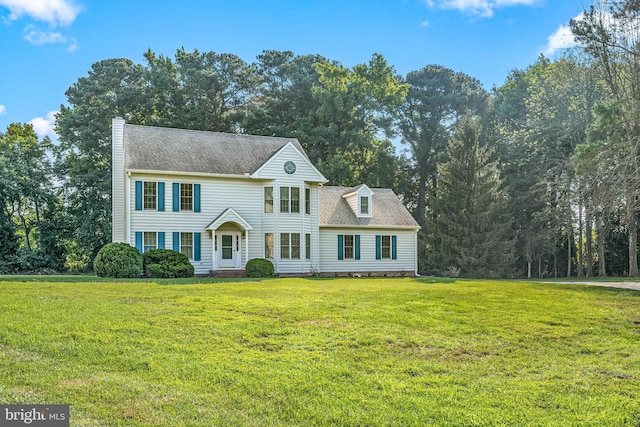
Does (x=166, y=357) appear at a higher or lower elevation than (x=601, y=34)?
lower

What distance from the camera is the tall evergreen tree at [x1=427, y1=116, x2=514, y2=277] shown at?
35250 mm

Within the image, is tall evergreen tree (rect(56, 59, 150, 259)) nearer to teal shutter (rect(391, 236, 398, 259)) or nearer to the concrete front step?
the concrete front step

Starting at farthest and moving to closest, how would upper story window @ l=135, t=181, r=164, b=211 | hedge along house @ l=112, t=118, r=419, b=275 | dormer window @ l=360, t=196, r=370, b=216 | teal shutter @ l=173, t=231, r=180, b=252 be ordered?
dormer window @ l=360, t=196, r=370, b=216 → teal shutter @ l=173, t=231, r=180, b=252 → hedge along house @ l=112, t=118, r=419, b=275 → upper story window @ l=135, t=181, r=164, b=211

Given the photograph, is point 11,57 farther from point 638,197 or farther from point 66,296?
point 638,197

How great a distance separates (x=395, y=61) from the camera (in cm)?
4353

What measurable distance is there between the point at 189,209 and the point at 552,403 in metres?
21.4

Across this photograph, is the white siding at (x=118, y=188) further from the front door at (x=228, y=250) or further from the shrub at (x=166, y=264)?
the front door at (x=228, y=250)

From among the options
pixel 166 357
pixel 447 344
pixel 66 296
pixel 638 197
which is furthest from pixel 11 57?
pixel 638 197

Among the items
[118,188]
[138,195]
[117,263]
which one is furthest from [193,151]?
[117,263]

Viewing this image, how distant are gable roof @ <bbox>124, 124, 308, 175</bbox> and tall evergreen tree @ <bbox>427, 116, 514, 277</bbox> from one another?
12.7m

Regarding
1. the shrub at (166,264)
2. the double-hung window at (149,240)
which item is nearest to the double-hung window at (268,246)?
the shrub at (166,264)

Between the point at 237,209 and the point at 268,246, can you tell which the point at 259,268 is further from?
the point at 237,209

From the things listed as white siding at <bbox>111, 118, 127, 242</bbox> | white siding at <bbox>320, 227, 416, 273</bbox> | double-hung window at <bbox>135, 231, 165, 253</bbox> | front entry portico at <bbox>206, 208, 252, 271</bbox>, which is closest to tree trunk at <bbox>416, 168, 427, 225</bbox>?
white siding at <bbox>320, 227, 416, 273</bbox>

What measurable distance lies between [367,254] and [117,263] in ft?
44.6
